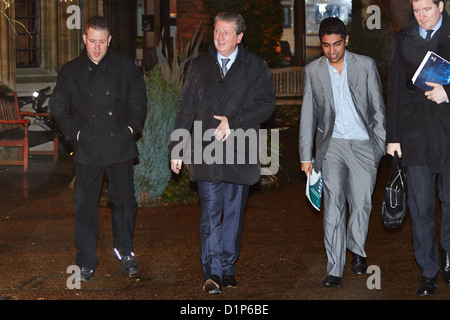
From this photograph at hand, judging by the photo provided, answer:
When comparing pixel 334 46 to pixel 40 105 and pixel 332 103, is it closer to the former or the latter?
pixel 332 103

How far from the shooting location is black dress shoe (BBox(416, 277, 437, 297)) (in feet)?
21.6

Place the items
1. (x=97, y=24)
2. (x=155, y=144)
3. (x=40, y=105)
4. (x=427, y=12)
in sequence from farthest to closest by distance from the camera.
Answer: (x=40, y=105) < (x=155, y=144) < (x=97, y=24) < (x=427, y=12)

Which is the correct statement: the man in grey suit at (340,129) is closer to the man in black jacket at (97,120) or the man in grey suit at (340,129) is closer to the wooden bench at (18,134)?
the man in black jacket at (97,120)

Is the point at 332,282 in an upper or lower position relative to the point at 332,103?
lower

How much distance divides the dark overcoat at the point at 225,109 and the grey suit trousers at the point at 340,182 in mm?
584

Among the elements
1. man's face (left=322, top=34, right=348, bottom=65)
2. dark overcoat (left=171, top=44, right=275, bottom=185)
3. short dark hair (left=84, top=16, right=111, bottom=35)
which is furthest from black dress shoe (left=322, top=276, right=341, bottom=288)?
short dark hair (left=84, top=16, right=111, bottom=35)

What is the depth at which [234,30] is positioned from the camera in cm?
668

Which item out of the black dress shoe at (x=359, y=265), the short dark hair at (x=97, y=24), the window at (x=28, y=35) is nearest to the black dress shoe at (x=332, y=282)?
the black dress shoe at (x=359, y=265)

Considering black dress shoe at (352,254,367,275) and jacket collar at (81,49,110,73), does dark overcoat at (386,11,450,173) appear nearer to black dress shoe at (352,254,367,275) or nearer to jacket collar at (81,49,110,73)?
black dress shoe at (352,254,367,275)

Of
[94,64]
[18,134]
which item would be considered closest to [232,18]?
[94,64]

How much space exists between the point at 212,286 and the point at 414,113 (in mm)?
1956

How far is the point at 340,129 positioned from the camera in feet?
22.6

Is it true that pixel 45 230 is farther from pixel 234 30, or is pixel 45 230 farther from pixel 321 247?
pixel 234 30

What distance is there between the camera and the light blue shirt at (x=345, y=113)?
22.6 feet
